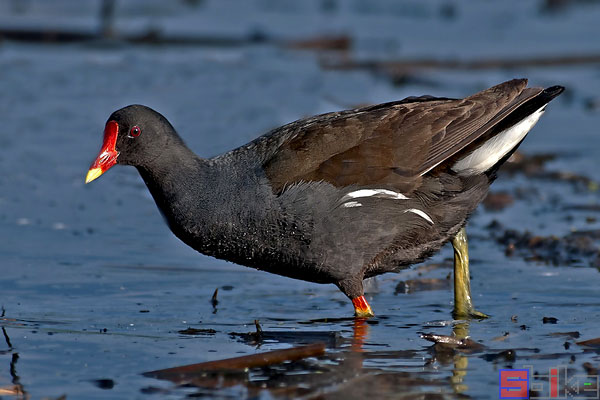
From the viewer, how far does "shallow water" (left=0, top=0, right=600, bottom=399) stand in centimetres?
436

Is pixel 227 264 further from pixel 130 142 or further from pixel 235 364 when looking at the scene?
pixel 235 364

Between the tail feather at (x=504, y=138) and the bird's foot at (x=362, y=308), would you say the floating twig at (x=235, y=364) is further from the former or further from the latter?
the tail feather at (x=504, y=138)

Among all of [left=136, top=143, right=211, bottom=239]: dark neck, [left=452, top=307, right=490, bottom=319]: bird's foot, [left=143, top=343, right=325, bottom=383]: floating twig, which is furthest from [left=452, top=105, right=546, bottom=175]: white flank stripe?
[left=143, top=343, right=325, bottom=383]: floating twig

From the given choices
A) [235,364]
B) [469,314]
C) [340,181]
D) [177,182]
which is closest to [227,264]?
[177,182]

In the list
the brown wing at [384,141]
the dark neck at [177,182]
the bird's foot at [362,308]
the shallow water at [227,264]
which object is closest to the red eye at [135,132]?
the dark neck at [177,182]

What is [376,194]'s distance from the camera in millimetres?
5188

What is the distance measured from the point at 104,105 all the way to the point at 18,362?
6.63 metres

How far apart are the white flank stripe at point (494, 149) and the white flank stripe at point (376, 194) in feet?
1.28

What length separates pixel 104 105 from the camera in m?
10.8

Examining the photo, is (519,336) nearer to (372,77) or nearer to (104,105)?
(104,105)

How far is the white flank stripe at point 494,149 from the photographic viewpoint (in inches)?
209

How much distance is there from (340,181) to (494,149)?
84 centimetres

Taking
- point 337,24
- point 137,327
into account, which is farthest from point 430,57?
point 137,327

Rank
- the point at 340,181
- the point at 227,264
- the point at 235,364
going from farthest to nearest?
the point at 227,264, the point at 340,181, the point at 235,364
